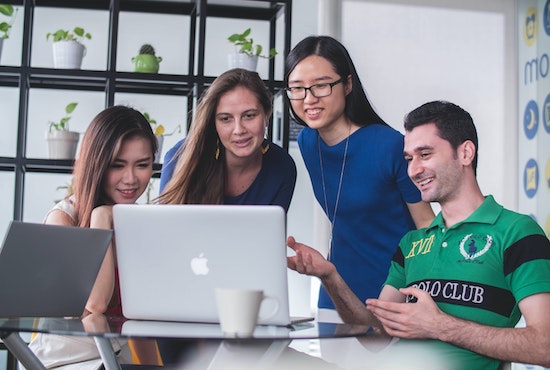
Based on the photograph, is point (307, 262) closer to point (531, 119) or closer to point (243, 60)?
point (243, 60)

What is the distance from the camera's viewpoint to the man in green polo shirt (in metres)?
1.65

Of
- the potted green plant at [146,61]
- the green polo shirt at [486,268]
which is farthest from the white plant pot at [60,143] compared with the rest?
the green polo shirt at [486,268]

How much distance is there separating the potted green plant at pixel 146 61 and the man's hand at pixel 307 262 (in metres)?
2.28

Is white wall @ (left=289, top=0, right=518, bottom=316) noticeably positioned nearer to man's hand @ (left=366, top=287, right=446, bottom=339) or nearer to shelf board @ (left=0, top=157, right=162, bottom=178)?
shelf board @ (left=0, top=157, right=162, bottom=178)

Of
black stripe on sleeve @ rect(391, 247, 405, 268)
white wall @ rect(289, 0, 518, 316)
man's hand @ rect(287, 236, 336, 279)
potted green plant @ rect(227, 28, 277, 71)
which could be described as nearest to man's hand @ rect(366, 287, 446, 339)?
man's hand @ rect(287, 236, 336, 279)

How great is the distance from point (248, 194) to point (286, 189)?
16 cm

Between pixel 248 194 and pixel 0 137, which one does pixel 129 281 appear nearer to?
pixel 248 194

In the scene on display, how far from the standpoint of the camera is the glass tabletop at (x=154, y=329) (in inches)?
54.4

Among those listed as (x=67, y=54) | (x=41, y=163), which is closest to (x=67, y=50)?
(x=67, y=54)

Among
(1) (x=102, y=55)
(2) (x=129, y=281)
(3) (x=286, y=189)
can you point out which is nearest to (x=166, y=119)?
(1) (x=102, y=55)

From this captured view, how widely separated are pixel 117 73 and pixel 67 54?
0.27 metres

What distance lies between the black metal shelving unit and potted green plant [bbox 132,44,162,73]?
61 millimetres

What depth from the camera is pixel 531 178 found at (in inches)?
183

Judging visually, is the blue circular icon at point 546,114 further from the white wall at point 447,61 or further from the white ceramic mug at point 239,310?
the white ceramic mug at point 239,310
